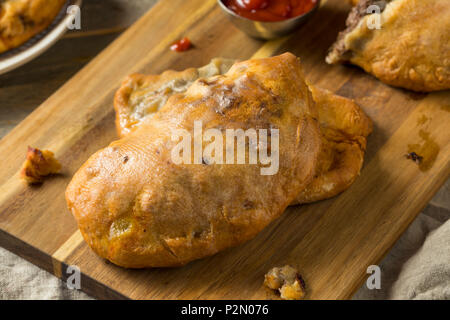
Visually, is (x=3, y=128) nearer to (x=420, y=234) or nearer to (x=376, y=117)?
(x=376, y=117)

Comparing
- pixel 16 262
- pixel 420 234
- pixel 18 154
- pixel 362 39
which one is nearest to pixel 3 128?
pixel 18 154

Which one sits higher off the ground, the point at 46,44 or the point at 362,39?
the point at 46,44

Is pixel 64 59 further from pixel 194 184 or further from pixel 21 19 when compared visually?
pixel 194 184

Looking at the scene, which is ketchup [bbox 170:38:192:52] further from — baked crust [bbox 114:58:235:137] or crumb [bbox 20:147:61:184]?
crumb [bbox 20:147:61:184]

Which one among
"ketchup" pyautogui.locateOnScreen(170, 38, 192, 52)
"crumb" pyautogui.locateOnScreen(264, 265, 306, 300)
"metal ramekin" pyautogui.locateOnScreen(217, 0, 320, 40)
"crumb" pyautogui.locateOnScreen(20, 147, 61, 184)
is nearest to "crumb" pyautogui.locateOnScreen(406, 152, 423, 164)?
"crumb" pyautogui.locateOnScreen(264, 265, 306, 300)

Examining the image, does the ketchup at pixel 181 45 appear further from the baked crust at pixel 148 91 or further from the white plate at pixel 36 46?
the white plate at pixel 36 46

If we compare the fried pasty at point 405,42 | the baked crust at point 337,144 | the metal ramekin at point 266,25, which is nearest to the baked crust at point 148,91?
the metal ramekin at point 266,25

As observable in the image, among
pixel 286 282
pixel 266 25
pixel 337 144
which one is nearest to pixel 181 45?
pixel 266 25

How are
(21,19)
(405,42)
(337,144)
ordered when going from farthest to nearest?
(21,19)
(405,42)
(337,144)
